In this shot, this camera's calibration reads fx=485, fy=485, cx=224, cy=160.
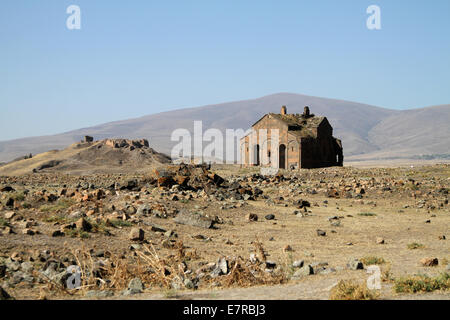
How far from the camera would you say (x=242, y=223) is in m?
16.0

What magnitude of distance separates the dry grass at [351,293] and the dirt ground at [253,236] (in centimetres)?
18

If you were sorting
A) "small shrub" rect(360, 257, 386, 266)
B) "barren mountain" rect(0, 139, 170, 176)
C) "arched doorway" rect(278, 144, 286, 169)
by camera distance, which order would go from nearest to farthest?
"small shrub" rect(360, 257, 386, 266) < "arched doorway" rect(278, 144, 286, 169) < "barren mountain" rect(0, 139, 170, 176)

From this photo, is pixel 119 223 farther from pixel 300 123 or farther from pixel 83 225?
pixel 300 123

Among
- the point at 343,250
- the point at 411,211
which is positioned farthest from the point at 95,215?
the point at 411,211

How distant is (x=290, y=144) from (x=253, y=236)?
105 feet

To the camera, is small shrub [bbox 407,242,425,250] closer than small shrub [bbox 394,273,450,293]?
No

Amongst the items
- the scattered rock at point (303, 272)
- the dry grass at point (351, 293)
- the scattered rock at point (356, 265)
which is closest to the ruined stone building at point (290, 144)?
the scattered rock at point (356, 265)

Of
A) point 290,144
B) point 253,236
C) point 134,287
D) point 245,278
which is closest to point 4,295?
point 134,287

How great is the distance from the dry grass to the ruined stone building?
37796mm

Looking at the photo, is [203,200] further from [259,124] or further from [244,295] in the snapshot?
[259,124]

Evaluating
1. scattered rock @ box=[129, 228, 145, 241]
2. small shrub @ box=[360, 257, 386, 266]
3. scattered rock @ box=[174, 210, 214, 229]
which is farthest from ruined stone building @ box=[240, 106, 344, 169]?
small shrub @ box=[360, 257, 386, 266]

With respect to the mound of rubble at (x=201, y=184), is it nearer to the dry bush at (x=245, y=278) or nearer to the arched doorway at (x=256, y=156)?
the dry bush at (x=245, y=278)

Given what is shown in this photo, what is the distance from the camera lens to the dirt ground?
26.4ft

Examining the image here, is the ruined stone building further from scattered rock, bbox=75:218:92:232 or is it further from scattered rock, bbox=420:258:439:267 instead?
scattered rock, bbox=420:258:439:267
